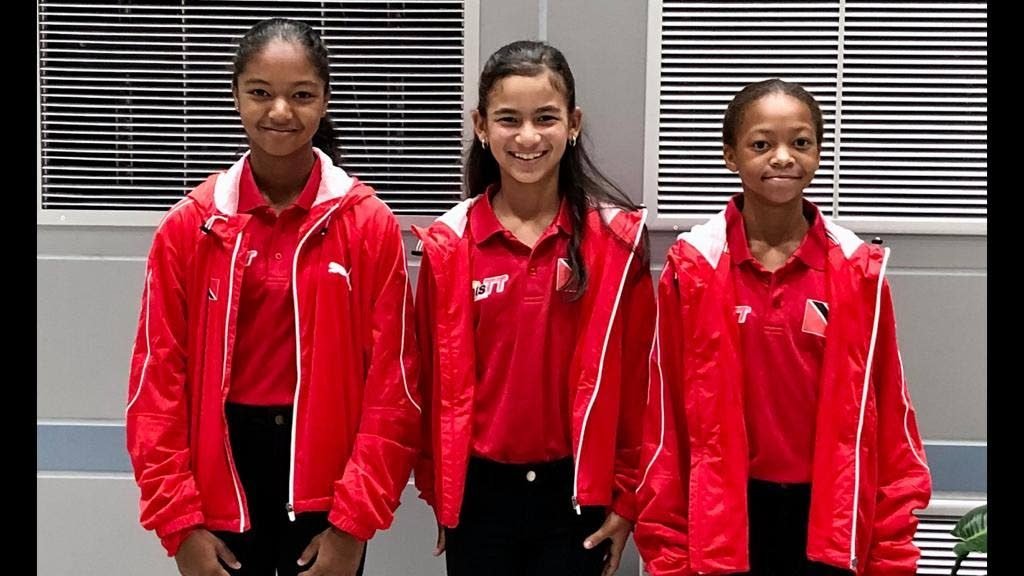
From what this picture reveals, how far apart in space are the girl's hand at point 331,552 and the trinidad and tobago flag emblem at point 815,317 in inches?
34.9

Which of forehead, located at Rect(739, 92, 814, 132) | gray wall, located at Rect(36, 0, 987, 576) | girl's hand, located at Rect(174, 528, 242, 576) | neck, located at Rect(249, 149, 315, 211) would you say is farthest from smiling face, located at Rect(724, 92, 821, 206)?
girl's hand, located at Rect(174, 528, 242, 576)

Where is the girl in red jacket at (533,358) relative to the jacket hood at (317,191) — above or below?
below

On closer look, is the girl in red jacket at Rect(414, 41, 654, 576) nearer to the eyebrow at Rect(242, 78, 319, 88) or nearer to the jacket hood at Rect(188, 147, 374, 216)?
the jacket hood at Rect(188, 147, 374, 216)

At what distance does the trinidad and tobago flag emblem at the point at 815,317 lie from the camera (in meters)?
1.89

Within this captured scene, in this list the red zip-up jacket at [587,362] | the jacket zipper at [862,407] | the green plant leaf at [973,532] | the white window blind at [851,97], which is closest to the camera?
the jacket zipper at [862,407]

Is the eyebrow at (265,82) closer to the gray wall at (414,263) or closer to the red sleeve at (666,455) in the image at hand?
the gray wall at (414,263)

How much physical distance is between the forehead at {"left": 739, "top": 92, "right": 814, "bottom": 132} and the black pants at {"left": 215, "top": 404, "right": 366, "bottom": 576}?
0.99 m

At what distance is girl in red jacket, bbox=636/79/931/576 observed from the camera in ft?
6.08

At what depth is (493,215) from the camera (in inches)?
79.6

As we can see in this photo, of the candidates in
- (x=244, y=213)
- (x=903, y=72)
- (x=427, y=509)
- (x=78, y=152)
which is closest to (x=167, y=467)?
(x=244, y=213)

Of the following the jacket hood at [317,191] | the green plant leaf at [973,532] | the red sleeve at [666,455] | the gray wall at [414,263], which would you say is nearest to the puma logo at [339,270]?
the jacket hood at [317,191]

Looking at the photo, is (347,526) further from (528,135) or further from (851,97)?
(851,97)

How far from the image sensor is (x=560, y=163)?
6.85ft
